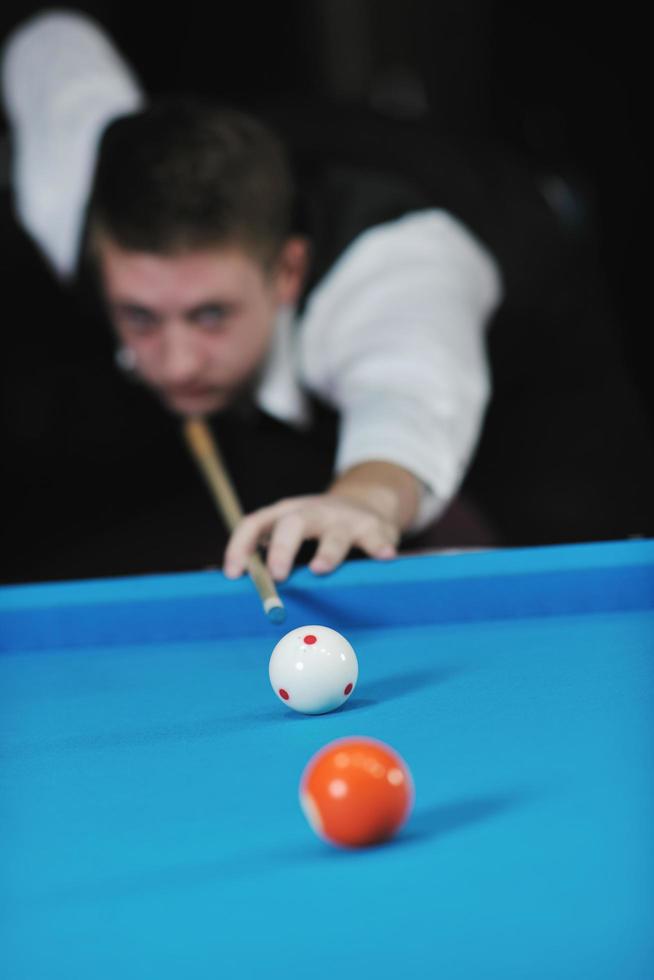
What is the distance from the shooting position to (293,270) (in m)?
2.63

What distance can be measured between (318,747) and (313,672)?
0.08m

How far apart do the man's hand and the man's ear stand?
97cm

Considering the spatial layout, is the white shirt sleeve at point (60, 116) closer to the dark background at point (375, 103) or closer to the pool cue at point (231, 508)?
the pool cue at point (231, 508)

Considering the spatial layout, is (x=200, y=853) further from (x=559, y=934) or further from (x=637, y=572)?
(x=637, y=572)

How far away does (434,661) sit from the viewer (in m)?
1.30

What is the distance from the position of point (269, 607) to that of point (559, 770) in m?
0.46

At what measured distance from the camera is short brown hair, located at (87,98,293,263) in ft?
7.70

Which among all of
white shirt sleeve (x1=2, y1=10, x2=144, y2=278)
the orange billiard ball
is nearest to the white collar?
white shirt sleeve (x1=2, y1=10, x2=144, y2=278)

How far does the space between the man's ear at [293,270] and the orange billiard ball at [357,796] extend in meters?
1.83

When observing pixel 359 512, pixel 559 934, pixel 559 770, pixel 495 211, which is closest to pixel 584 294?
pixel 495 211

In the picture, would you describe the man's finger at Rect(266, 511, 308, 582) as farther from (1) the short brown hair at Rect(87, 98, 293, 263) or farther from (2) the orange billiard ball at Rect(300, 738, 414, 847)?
(1) the short brown hair at Rect(87, 98, 293, 263)

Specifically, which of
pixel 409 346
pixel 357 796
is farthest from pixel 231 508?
pixel 357 796

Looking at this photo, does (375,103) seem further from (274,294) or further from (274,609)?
(274,609)

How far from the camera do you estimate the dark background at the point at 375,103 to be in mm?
4051
